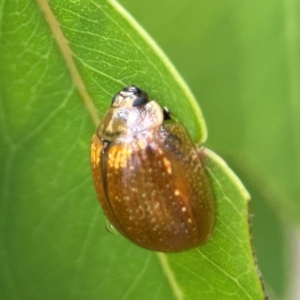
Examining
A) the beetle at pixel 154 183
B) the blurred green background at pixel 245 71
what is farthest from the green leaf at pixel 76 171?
the blurred green background at pixel 245 71

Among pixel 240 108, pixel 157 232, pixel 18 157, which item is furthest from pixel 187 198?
pixel 18 157

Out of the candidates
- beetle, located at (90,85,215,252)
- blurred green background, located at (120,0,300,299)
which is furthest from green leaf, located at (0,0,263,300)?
blurred green background, located at (120,0,300,299)

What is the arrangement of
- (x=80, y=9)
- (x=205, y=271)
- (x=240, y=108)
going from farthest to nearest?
1. (x=240, y=108)
2. (x=205, y=271)
3. (x=80, y=9)

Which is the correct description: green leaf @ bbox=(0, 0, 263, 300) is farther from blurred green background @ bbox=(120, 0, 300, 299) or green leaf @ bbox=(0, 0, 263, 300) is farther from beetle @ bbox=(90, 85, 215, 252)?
blurred green background @ bbox=(120, 0, 300, 299)

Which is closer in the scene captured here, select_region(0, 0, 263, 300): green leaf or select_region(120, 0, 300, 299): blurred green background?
select_region(0, 0, 263, 300): green leaf

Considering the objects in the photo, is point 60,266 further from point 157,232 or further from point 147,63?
point 147,63

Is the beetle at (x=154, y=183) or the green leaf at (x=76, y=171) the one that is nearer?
the green leaf at (x=76, y=171)

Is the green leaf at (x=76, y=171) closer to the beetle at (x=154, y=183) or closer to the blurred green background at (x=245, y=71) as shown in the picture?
the beetle at (x=154, y=183)
